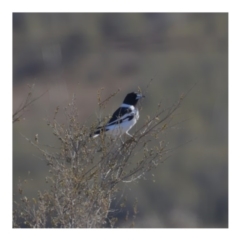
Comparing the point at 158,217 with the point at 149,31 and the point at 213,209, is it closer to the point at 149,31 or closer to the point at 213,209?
the point at 213,209

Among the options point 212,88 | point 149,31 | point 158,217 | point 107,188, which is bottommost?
point 158,217

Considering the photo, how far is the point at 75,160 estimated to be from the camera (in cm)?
612

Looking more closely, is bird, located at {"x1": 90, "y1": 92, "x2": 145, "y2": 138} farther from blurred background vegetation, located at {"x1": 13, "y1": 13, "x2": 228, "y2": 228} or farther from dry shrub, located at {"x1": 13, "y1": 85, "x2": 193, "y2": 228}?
blurred background vegetation, located at {"x1": 13, "y1": 13, "x2": 228, "y2": 228}

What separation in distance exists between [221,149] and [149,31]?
6.51 m

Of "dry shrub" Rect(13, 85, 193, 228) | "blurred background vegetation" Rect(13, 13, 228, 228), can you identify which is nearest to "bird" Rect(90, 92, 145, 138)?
"dry shrub" Rect(13, 85, 193, 228)

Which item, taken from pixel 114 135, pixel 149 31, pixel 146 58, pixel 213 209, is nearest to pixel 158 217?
pixel 213 209

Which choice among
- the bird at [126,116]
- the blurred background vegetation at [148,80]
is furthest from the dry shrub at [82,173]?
the blurred background vegetation at [148,80]

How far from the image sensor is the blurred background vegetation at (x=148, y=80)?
1778 cm

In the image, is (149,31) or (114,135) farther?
(149,31)

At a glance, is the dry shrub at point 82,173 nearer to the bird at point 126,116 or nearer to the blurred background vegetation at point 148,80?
the bird at point 126,116

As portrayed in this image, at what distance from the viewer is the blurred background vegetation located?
17.8 m

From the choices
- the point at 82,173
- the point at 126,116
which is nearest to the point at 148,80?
the point at 126,116

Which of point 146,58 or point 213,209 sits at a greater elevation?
point 146,58

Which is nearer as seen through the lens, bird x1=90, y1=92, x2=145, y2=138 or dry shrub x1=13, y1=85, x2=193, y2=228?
dry shrub x1=13, y1=85, x2=193, y2=228
